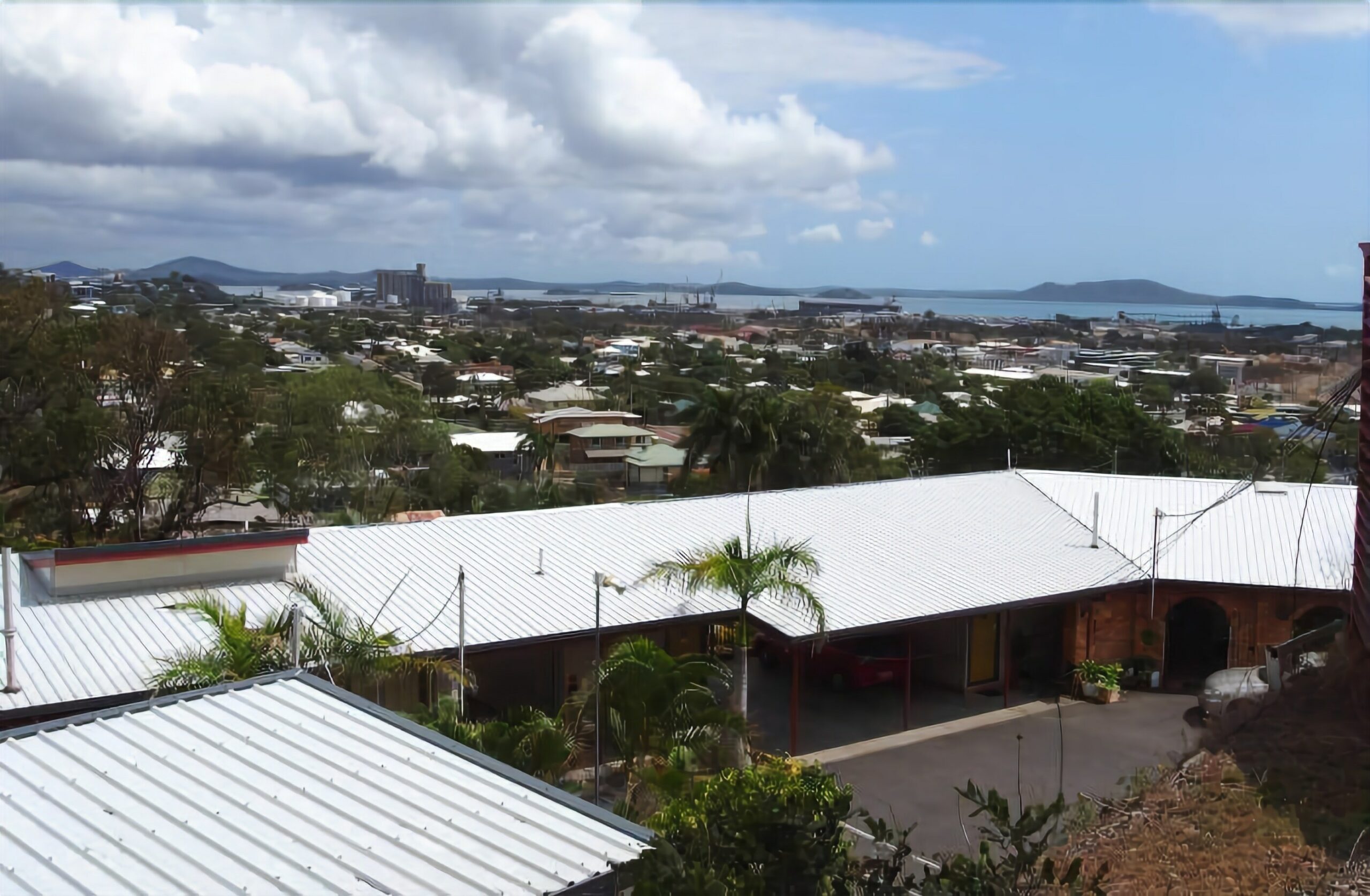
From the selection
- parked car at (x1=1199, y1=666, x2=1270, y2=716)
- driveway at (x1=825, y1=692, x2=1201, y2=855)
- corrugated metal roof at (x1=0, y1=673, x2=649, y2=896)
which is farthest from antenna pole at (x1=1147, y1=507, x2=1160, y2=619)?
corrugated metal roof at (x1=0, y1=673, x2=649, y2=896)

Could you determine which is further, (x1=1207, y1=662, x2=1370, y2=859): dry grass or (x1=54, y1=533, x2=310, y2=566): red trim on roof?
(x1=54, y1=533, x2=310, y2=566): red trim on roof

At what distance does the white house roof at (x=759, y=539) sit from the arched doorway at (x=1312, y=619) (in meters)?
0.58

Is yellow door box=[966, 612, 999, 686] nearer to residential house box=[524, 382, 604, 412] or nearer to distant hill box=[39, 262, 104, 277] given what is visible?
residential house box=[524, 382, 604, 412]

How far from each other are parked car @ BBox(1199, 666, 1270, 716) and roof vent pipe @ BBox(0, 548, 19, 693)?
14595mm

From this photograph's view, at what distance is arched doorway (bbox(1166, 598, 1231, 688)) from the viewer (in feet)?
68.4

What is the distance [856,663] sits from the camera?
19.5m

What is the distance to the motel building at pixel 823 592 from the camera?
49.6 ft

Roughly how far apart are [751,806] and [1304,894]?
10.6ft

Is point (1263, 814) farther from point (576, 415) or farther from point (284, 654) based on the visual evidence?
point (576, 415)

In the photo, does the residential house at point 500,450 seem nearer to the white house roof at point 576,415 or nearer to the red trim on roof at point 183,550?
the white house roof at point 576,415

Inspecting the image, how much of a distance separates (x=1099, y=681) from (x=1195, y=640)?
2780 mm

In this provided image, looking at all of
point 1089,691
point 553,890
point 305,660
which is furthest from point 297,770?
point 1089,691

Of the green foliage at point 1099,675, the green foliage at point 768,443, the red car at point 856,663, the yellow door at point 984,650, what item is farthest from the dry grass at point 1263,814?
the green foliage at point 768,443

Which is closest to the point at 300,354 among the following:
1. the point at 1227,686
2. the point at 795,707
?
the point at 795,707
